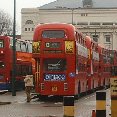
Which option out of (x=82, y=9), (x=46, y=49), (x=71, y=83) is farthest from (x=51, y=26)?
(x=82, y=9)

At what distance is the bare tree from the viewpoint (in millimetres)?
86688

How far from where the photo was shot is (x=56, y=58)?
27.8 meters

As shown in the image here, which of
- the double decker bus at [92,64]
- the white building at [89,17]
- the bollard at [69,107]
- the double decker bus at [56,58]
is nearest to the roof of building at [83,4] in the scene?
the white building at [89,17]

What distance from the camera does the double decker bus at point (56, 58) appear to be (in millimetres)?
27812

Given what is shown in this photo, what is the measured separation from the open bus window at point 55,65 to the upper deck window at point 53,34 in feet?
3.87

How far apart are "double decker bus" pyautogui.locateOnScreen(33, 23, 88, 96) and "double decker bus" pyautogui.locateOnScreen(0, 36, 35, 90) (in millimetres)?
9771

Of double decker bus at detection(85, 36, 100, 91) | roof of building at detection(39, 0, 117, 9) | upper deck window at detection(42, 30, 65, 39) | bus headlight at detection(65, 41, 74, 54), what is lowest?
double decker bus at detection(85, 36, 100, 91)

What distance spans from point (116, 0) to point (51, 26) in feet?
373

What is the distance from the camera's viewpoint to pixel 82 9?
139 m

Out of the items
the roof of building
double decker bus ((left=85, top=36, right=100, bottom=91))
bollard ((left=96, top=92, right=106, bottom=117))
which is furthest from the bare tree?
bollard ((left=96, top=92, right=106, bottom=117))

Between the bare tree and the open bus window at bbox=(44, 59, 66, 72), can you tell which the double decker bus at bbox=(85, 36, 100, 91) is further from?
the bare tree

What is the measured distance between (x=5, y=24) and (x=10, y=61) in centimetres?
5120

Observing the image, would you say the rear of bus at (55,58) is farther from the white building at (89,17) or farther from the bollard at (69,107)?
the white building at (89,17)

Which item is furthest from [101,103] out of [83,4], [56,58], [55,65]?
[83,4]
